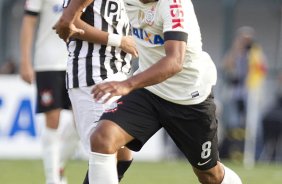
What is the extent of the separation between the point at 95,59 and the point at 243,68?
33.9ft

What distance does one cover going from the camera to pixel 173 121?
6840mm

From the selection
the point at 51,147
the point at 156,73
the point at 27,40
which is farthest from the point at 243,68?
the point at 156,73

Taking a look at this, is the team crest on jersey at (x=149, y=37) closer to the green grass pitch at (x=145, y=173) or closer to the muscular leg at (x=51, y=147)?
the muscular leg at (x=51, y=147)

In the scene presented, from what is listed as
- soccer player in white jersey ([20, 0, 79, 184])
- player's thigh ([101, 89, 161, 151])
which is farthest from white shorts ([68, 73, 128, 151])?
soccer player in white jersey ([20, 0, 79, 184])

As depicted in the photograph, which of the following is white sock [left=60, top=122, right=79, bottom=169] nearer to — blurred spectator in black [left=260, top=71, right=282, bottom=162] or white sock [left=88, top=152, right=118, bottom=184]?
white sock [left=88, top=152, right=118, bottom=184]

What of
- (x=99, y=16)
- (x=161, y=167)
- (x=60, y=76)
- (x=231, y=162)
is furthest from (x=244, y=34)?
(x=99, y=16)

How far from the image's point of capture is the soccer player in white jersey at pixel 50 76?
30.4ft

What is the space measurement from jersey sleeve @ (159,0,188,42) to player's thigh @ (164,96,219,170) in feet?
2.56

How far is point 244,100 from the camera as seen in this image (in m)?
17.8

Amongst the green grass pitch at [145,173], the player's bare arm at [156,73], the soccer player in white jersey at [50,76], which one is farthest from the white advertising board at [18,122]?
the player's bare arm at [156,73]

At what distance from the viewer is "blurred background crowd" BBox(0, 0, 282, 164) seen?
1728cm

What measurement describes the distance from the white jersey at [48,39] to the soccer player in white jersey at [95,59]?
194cm

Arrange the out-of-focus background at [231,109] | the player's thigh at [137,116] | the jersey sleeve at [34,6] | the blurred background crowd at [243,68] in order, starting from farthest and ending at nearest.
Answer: the blurred background crowd at [243,68]
the out-of-focus background at [231,109]
the jersey sleeve at [34,6]
the player's thigh at [137,116]

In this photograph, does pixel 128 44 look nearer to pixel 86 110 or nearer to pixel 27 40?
pixel 86 110
